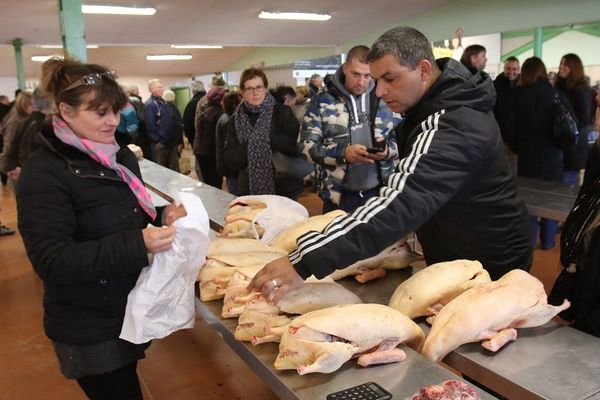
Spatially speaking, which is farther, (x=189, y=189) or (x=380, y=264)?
(x=189, y=189)

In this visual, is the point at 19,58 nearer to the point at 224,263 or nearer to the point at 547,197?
the point at 547,197

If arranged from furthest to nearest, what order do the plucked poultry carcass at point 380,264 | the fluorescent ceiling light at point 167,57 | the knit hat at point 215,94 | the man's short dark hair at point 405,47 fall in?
the fluorescent ceiling light at point 167,57 → the knit hat at point 215,94 → the plucked poultry carcass at point 380,264 → the man's short dark hair at point 405,47

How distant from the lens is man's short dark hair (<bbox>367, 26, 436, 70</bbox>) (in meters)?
1.68

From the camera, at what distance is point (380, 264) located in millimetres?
1868

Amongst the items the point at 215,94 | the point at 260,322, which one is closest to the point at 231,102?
the point at 215,94

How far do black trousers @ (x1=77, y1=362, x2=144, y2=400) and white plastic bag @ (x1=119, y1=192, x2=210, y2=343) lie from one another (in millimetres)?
205

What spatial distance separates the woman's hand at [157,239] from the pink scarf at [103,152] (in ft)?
0.73

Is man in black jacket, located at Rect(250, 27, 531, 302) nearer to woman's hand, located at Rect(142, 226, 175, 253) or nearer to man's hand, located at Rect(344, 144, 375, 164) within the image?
woman's hand, located at Rect(142, 226, 175, 253)

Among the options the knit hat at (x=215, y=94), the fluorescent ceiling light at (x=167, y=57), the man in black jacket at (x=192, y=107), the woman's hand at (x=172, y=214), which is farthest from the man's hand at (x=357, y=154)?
the fluorescent ceiling light at (x=167, y=57)

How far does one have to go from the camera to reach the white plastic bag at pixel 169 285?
164 cm

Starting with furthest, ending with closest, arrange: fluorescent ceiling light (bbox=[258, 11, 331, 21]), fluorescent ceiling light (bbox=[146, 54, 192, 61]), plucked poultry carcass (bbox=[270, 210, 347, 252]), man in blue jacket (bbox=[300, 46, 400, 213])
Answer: fluorescent ceiling light (bbox=[146, 54, 192, 61]) → fluorescent ceiling light (bbox=[258, 11, 331, 21]) → man in blue jacket (bbox=[300, 46, 400, 213]) → plucked poultry carcass (bbox=[270, 210, 347, 252])

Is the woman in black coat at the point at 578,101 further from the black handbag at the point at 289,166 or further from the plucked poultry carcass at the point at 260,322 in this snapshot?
the plucked poultry carcass at the point at 260,322

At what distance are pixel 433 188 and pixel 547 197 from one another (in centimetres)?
280

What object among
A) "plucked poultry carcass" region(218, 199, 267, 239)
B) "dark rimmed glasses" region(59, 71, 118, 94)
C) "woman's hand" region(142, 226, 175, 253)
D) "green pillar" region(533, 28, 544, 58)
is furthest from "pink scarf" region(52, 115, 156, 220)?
"green pillar" region(533, 28, 544, 58)
